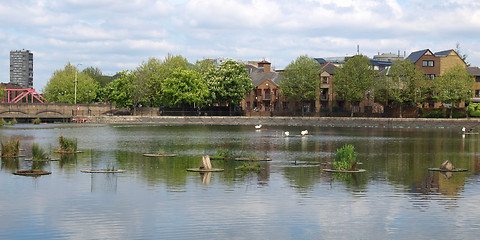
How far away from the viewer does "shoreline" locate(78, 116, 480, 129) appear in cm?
11888

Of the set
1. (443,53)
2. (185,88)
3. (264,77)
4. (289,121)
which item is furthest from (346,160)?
(264,77)

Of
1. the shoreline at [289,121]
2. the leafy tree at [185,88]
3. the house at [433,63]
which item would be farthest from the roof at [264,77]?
the house at [433,63]

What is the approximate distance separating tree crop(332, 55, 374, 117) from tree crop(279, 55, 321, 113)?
5.99 meters

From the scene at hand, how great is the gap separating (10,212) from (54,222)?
8.40 ft

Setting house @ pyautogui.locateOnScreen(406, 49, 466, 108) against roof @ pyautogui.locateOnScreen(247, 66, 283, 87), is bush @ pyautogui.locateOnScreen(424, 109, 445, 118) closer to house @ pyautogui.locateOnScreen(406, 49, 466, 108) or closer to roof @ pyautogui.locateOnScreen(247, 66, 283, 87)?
house @ pyautogui.locateOnScreen(406, 49, 466, 108)

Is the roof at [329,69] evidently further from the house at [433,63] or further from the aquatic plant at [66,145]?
the aquatic plant at [66,145]

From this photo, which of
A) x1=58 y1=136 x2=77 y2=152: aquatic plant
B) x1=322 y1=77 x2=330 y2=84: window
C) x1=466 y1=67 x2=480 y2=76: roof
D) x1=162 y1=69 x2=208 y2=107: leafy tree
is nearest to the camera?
x1=58 y1=136 x2=77 y2=152: aquatic plant

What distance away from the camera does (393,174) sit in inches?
1300

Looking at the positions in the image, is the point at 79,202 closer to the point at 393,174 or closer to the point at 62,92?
the point at 393,174

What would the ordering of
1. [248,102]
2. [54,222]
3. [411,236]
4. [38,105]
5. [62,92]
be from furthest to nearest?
[62,92] < [248,102] < [38,105] < [54,222] < [411,236]

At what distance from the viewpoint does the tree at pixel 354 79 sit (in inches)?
4911

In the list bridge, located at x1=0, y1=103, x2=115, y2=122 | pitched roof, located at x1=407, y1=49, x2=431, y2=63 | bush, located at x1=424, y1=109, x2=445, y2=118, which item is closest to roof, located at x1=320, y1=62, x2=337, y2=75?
pitched roof, located at x1=407, y1=49, x2=431, y2=63

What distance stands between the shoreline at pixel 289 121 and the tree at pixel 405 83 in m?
5.16

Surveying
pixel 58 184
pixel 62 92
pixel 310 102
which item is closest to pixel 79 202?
pixel 58 184
